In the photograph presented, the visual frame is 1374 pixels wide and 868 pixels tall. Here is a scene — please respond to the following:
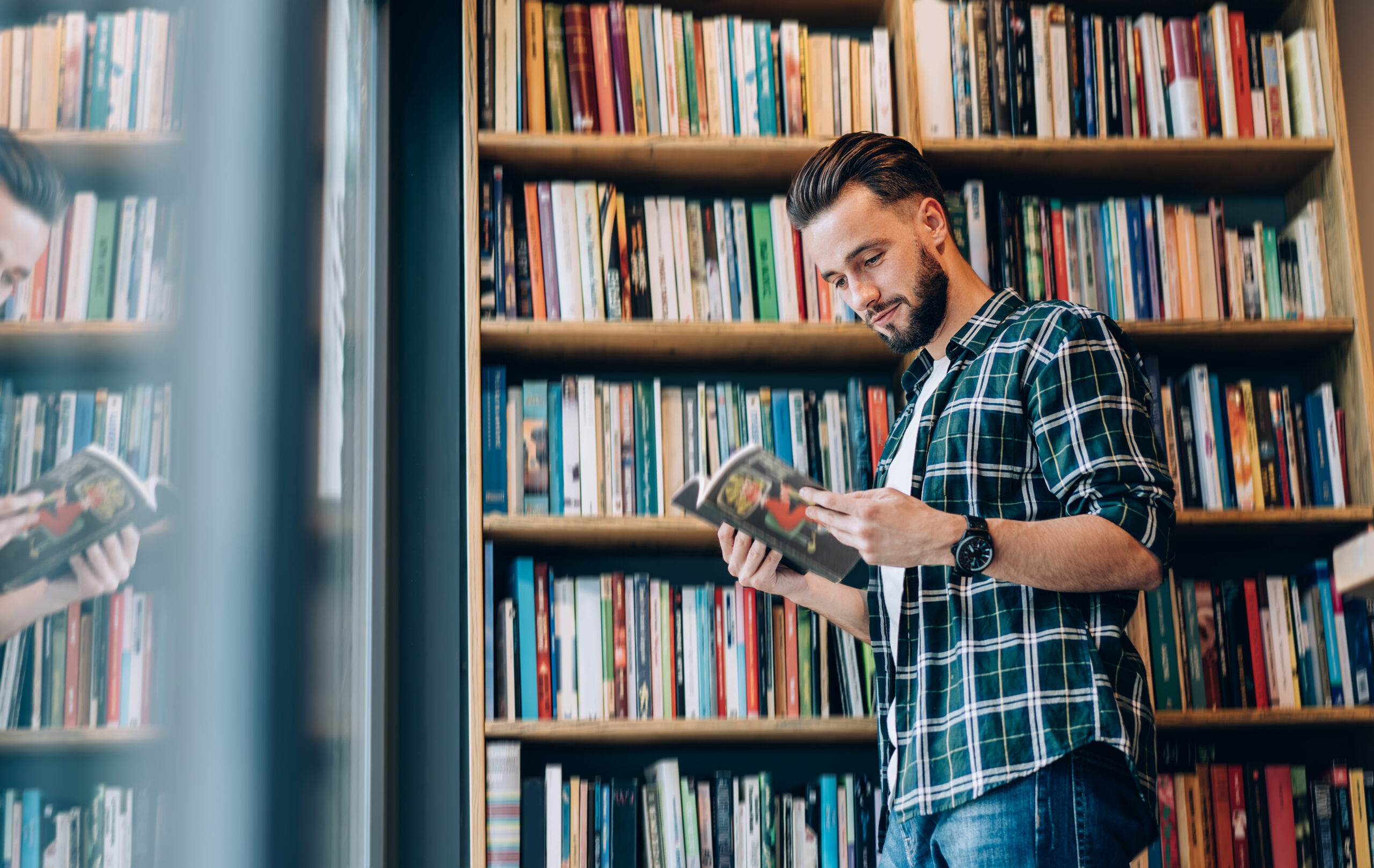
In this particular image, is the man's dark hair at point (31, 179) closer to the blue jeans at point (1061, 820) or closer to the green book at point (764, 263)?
the blue jeans at point (1061, 820)

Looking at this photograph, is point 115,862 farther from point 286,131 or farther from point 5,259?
point 286,131

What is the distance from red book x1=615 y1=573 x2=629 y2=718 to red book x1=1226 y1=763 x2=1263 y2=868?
40.4 inches

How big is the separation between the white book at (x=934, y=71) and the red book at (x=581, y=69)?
1.95 ft

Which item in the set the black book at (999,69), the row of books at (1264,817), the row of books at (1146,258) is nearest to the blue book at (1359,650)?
the row of books at (1264,817)

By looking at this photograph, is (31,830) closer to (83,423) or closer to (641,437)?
(83,423)

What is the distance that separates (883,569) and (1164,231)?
38.0 inches

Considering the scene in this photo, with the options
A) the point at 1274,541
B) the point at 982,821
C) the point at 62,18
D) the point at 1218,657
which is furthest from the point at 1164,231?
the point at 62,18

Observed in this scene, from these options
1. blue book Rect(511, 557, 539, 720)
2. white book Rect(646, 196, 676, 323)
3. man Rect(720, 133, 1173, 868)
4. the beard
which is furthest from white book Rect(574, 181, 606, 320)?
man Rect(720, 133, 1173, 868)

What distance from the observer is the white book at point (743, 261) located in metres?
2.04

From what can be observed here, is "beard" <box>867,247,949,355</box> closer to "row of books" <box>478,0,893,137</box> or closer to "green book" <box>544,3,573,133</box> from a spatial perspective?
"row of books" <box>478,0,893,137</box>

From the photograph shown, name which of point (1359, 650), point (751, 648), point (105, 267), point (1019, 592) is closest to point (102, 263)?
point (105, 267)

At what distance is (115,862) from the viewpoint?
910 millimetres

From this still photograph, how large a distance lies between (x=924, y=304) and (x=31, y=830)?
4.17ft

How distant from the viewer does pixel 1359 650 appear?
1.94 m
